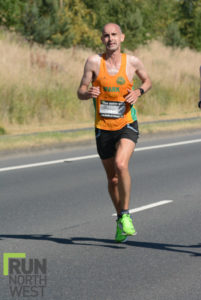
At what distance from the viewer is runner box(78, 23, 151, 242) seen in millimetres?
7062

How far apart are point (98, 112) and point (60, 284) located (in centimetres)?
197

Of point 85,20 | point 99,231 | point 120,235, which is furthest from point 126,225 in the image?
point 85,20

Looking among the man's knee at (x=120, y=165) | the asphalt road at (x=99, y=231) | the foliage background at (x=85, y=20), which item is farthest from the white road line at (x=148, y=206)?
the foliage background at (x=85, y=20)

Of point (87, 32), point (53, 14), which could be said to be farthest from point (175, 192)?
point (87, 32)

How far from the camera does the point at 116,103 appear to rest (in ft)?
23.3

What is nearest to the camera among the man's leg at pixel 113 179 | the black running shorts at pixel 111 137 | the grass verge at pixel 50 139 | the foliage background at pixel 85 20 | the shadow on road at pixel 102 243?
the shadow on road at pixel 102 243

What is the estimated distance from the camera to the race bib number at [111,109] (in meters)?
7.10

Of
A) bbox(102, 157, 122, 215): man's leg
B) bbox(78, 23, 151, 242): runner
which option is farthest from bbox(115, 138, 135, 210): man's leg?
bbox(102, 157, 122, 215): man's leg

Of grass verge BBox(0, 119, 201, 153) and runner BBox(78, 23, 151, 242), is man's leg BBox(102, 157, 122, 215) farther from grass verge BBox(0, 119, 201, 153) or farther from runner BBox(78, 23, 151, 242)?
grass verge BBox(0, 119, 201, 153)

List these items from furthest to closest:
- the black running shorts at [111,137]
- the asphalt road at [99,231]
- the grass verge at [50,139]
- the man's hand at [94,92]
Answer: the grass verge at [50,139] < the black running shorts at [111,137] < the man's hand at [94,92] < the asphalt road at [99,231]

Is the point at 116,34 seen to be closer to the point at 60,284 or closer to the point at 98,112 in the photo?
the point at 98,112

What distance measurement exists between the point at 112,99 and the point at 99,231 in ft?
5.17

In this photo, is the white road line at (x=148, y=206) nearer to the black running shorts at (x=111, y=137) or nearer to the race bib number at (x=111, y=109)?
the black running shorts at (x=111, y=137)

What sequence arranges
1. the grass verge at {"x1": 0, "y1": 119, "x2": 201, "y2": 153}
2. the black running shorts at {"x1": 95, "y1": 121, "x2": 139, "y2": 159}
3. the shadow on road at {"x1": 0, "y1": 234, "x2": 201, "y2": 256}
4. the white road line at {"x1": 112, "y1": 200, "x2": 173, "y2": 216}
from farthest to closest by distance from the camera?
the grass verge at {"x1": 0, "y1": 119, "x2": 201, "y2": 153} < the white road line at {"x1": 112, "y1": 200, "x2": 173, "y2": 216} < the black running shorts at {"x1": 95, "y1": 121, "x2": 139, "y2": 159} < the shadow on road at {"x1": 0, "y1": 234, "x2": 201, "y2": 256}
